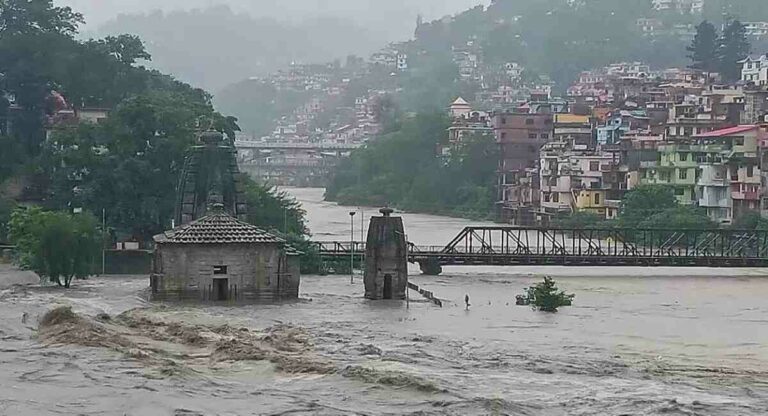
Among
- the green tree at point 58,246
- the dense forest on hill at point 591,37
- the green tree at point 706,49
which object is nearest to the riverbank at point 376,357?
the green tree at point 58,246

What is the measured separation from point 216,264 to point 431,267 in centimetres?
1453

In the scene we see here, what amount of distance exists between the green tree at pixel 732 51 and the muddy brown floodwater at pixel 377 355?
68525 mm

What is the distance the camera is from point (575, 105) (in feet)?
325

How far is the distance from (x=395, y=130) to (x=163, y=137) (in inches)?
2420

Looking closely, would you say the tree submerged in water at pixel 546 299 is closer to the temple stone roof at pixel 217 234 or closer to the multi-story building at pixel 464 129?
the temple stone roof at pixel 217 234

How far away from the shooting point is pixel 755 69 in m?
102

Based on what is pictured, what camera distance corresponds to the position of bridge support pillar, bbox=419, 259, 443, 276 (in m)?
51.7

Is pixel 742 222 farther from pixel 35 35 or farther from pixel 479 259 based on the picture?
pixel 35 35

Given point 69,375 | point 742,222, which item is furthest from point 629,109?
point 69,375

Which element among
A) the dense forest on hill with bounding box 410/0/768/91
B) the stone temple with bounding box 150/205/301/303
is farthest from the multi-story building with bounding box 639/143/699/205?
the dense forest on hill with bounding box 410/0/768/91

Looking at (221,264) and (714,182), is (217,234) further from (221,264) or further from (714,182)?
(714,182)

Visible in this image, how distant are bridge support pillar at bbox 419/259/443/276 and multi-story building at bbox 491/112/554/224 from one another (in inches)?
1360

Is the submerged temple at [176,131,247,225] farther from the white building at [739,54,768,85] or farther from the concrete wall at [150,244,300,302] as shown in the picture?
the white building at [739,54,768,85]

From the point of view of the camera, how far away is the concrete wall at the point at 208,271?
1508 inches
